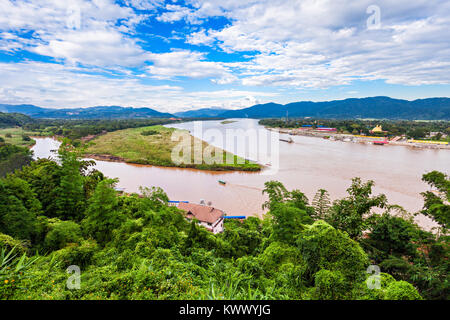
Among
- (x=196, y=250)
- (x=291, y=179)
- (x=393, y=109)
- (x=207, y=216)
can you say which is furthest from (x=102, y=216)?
(x=393, y=109)

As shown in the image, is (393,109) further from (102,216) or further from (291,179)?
(102,216)

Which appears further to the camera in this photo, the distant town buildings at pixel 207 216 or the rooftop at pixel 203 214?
the rooftop at pixel 203 214

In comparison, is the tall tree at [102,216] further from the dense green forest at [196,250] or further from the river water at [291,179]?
the river water at [291,179]

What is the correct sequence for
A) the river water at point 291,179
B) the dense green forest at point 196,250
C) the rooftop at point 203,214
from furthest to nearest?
the river water at point 291,179, the rooftop at point 203,214, the dense green forest at point 196,250

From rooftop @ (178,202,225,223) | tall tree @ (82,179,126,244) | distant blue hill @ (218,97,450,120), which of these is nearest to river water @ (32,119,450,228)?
rooftop @ (178,202,225,223)

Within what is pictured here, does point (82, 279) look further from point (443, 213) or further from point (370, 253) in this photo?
point (443, 213)

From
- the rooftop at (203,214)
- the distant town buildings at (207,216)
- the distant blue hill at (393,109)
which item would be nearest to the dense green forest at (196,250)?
the distant town buildings at (207,216)

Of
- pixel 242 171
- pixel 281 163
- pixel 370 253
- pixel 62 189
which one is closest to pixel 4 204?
pixel 62 189

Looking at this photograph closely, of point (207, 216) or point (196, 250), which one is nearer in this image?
point (196, 250)

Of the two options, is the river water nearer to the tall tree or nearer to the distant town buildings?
the distant town buildings
